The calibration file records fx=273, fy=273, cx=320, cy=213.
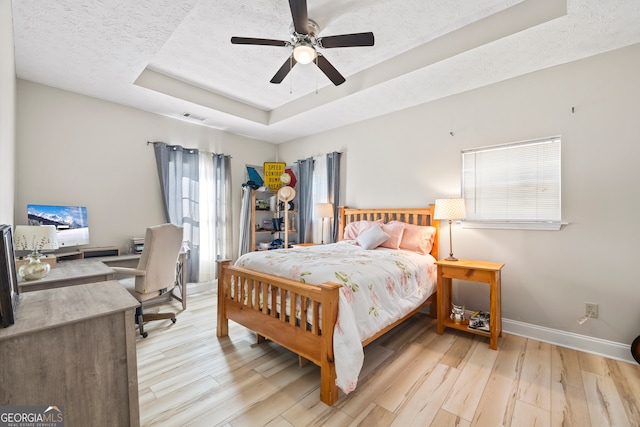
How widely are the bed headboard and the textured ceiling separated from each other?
138cm

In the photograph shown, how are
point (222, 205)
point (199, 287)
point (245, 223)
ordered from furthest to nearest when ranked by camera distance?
point (245, 223)
point (222, 205)
point (199, 287)

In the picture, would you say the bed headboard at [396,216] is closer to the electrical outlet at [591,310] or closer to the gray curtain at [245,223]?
the electrical outlet at [591,310]

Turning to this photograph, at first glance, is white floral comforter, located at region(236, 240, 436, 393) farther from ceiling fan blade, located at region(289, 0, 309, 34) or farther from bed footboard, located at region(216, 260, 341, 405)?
ceiling fan blade, located at region(289, 0, 309, 34)

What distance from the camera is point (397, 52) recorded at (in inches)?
108

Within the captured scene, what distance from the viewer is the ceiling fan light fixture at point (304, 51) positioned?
2.11 meters

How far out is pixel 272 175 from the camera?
5113mm

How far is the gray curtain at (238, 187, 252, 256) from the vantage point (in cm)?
461

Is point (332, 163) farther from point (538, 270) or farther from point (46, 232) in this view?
point (46, 232)

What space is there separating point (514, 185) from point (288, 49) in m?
2.66

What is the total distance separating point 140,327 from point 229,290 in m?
0.98

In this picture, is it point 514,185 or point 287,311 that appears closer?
point 287,311

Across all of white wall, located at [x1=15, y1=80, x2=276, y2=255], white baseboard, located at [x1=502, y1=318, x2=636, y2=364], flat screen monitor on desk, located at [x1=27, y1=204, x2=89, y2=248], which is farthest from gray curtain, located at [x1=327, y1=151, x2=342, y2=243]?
flat screen monitor on desk, located at [x1=27, y1=204, x2=89, y2=248]

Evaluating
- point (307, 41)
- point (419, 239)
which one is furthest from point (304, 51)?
point (419, 239)

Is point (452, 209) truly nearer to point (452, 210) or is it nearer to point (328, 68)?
point (452, 210)
